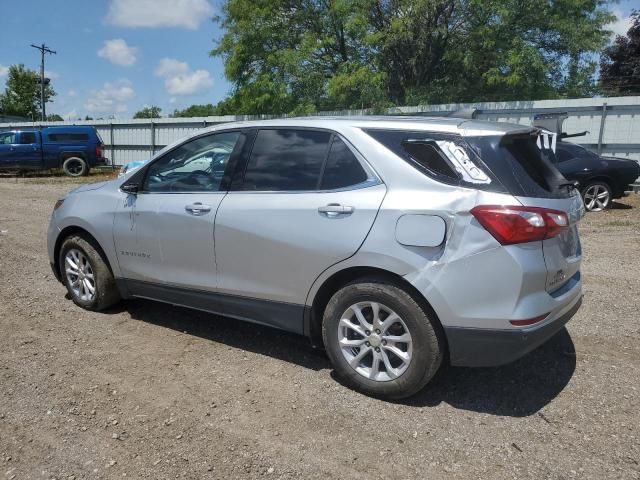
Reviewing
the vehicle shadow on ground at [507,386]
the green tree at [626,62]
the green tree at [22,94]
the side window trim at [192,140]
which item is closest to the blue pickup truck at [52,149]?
the side window trim at [192,140]

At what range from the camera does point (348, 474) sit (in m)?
2.51

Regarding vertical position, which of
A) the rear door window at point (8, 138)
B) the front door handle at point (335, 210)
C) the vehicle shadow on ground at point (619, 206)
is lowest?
the vehicle shadow on ground at point (619, 206)

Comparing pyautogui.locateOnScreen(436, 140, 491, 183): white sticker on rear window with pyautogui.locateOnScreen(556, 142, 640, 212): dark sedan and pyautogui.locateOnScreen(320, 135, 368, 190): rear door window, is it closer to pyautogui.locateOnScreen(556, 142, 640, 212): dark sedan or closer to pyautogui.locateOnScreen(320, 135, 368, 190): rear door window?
pyautogui.locateOnScreen(320, 135, 368, 190): rear door window

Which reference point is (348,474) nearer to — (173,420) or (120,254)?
(173,420)

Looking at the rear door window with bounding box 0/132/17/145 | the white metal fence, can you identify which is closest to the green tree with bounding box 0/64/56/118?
the rear door window with bounding box 0/132/17/145

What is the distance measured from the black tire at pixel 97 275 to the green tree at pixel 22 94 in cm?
5397

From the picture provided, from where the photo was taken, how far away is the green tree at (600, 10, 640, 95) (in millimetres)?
25672

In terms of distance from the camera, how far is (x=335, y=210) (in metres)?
3.13

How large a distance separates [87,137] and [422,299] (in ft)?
67.9

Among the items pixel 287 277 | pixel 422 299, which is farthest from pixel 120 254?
pixel 422 299

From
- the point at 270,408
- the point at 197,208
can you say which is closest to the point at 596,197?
Result: the point at 197,208

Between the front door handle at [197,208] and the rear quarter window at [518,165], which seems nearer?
the rear quarter window at [518,165]

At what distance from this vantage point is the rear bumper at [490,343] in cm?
279

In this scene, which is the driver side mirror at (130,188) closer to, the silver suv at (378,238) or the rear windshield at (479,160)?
the silver suv at (378,238)
